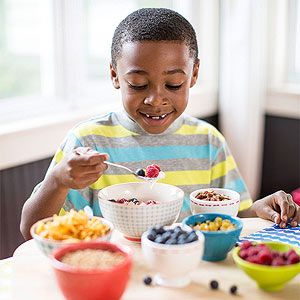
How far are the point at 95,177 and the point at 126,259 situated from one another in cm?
33

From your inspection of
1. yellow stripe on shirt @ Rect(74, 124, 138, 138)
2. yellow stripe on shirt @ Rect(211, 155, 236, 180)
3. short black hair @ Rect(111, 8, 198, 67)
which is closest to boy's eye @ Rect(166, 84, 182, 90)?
short black hair @ Rect(111, 8, 198, 67)

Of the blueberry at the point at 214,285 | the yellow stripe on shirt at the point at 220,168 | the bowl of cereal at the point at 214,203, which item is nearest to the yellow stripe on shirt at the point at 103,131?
the yellow stripe on shirt at the point at 220,168

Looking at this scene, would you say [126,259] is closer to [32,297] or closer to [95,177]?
[32,297]

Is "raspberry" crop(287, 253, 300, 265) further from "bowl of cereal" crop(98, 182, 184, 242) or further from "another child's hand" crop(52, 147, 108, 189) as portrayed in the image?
"another child's hand" crop(52, 147, 108, 189)

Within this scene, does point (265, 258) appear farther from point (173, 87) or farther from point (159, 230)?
point (173, 87)

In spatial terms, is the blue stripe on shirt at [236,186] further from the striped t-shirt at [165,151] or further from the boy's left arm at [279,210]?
the boy's left arm at [279,210]

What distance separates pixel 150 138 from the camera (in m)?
1.94

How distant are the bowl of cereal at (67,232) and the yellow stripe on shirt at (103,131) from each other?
541mm

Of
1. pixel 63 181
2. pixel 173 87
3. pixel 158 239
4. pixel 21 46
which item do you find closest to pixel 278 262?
pixel 158 239

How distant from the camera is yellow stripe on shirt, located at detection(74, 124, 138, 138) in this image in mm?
1892

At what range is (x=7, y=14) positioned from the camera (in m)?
2.64

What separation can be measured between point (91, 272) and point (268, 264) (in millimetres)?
348

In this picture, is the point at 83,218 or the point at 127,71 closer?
the point at 83,218

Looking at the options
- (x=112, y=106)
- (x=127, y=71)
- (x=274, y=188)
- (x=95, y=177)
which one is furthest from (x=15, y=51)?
(x=274, y=188)
